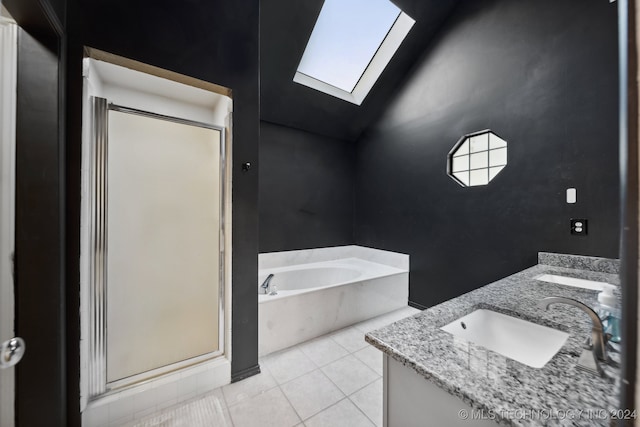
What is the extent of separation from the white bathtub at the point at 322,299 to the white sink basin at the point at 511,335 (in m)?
1.47

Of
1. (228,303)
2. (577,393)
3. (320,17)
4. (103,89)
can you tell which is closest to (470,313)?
(577,393)

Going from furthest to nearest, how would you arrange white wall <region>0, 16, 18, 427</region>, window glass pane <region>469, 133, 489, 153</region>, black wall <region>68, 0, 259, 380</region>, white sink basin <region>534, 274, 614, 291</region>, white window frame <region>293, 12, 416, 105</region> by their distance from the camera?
1. white window frame <region>293, 12, 416, 105</region>
2. window glass pane <region>469, 133, 489, 153</region>
3. white sink basin <region>534, 274, 614, 291</region>
4. black wall <region>68, 0, 259, 380</region>
5. white wall <region>0, 16, 18, 427</region>

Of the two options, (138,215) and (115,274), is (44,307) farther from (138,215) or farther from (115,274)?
(138,215)

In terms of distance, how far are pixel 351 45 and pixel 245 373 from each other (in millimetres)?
3461

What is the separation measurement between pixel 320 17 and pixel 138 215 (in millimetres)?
2496

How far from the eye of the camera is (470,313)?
1.10 metres

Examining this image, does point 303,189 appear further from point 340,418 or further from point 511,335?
point 511,335

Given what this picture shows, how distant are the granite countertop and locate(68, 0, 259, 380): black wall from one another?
1182mm

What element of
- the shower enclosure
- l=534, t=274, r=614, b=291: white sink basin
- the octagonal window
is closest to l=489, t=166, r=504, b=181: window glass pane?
the octagonal window

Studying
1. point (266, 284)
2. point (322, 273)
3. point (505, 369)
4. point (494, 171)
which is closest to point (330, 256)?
point (322, 273)

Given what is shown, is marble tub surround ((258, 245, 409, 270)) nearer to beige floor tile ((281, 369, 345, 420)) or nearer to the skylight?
beige floor tile ((281, 369, 345, 420))

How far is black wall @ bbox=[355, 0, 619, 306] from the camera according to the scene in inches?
70.4

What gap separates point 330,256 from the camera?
3703 millimetres

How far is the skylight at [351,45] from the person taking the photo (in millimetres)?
2568
